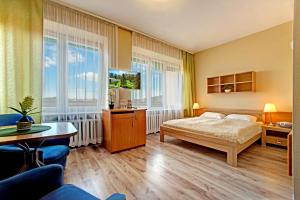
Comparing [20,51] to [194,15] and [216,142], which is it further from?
[216,142]

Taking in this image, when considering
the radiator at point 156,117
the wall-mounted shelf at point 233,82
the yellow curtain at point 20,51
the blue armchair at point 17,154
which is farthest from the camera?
the radiator at point 156,117

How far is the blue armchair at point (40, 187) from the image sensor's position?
0.85 meters

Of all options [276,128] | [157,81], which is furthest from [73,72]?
[276,128]

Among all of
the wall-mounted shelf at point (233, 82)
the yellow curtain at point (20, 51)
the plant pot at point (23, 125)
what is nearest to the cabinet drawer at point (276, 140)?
the wall-mounted shelf at point (233, 82)

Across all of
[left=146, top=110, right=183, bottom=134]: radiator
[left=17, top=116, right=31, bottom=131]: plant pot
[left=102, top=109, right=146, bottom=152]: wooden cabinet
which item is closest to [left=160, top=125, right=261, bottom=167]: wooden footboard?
[left=102, top=109, right=146, bottom=152]: wooden cabinet

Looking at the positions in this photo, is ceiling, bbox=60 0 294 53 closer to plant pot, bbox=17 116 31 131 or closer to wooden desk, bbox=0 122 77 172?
plant pot, bbox=17 116 31 131

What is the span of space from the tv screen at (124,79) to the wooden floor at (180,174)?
4.95 ft

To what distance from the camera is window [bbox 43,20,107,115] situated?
9.08 ft

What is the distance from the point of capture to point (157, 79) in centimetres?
451

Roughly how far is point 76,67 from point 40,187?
2505 mm

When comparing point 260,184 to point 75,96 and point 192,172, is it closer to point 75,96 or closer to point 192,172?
point 192,172

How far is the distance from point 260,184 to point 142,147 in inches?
82.0

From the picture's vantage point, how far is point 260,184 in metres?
1.80

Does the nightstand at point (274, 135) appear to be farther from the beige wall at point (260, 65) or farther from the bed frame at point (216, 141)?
the beige wall at point (260, 65)
